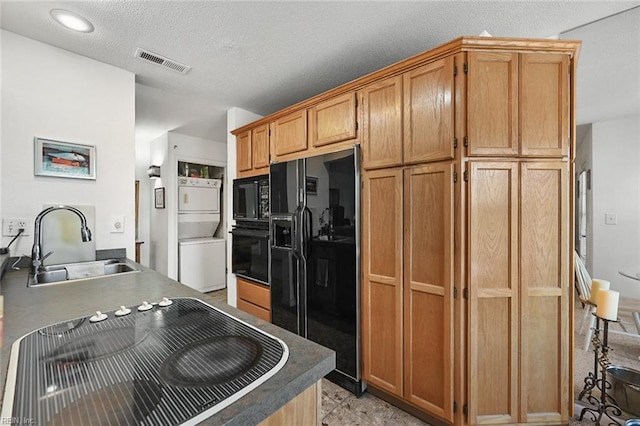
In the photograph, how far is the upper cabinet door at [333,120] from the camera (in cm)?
202

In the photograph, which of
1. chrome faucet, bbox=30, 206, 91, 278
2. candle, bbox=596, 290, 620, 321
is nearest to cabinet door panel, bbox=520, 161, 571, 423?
candle, bbox=596, 290, 620, 321

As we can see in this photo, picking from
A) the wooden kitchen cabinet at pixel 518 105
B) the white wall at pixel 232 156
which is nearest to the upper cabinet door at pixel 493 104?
the wooden kitchen cabinet at pixel 518 105

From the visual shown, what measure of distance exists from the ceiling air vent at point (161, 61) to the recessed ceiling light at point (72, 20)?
0.30m

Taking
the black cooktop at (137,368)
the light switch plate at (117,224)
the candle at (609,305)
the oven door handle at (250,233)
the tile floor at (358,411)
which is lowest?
the tile floor at (358,411)

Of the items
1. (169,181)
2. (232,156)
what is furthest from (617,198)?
(169,181)

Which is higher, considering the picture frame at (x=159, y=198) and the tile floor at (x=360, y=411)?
the picture frame at (x=159, y=198)

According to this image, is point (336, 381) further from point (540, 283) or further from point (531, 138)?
point (531, 138)

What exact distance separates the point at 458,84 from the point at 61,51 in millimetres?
2785

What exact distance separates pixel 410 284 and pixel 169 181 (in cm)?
390

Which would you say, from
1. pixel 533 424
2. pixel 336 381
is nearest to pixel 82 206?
pixel 336 381

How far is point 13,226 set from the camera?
1.83 metres

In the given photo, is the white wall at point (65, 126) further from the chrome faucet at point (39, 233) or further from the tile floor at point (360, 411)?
the tile floor at point (360, 411)

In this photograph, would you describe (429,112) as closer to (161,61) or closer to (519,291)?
(519,291)

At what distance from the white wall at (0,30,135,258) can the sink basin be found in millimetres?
251
